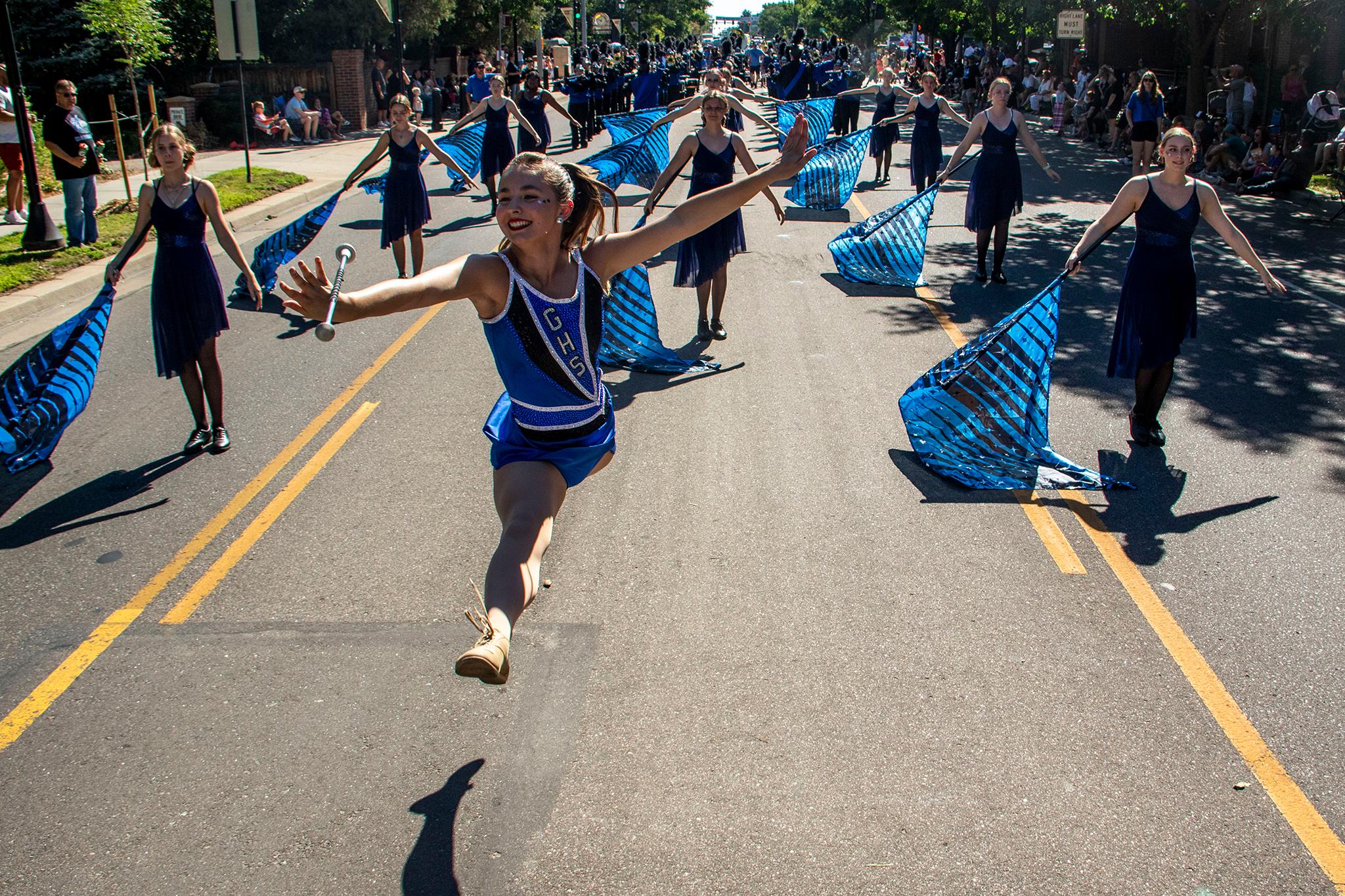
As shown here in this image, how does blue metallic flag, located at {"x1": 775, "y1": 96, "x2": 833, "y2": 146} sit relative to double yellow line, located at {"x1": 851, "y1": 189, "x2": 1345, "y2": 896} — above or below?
above

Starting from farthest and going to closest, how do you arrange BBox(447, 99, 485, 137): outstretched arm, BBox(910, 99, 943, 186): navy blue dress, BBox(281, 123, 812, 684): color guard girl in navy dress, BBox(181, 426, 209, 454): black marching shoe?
1. BBox(910, 99, 943, 186): navy blue dress
2. BBox(447, 99, 485, 137): outstretched arm
3. BBox(181, 426, 209, 454): black marching shoe
4. BBox(281, 123, 812, 684): color guard girl in navy dress

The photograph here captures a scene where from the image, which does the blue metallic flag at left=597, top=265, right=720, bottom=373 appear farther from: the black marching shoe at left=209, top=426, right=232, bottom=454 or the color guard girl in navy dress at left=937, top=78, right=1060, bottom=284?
the color guard girl in navy dress at left=937, top=78, right=1060, bottom=284

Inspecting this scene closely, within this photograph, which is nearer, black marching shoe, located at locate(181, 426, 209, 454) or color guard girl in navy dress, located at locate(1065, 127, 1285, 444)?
color guard girl in navy dress, located at locate(1065, 127, 1285, 444)

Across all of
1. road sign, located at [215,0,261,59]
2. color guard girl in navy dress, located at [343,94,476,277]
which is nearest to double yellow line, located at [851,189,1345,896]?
color guard girl in navy dress, located at [343,94,476,277]

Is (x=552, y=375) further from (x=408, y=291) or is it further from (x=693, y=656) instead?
(x=693, y=656)

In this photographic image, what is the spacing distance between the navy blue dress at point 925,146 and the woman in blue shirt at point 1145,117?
4472 mm

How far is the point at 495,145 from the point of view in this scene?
15.8 metres

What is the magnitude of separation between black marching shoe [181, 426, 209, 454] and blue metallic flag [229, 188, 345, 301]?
158 inches

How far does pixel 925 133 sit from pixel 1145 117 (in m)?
5.42

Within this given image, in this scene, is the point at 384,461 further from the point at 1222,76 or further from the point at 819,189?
the point at 1222,76

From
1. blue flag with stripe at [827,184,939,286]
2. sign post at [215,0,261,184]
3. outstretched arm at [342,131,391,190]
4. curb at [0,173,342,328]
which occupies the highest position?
sign post at [215,0,261,184]

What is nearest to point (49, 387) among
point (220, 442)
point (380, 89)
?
point (220, 442)

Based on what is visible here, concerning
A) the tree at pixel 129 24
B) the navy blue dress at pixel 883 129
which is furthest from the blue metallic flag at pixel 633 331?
the navy blue dress at pixel 883 129

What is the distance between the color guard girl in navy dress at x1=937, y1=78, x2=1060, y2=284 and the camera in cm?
1104
